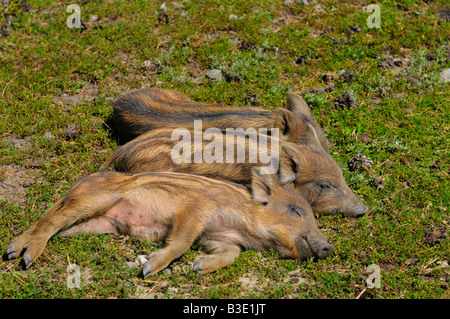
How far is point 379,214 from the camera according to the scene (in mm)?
5730

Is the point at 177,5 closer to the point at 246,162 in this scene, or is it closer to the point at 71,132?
the point at 71,132

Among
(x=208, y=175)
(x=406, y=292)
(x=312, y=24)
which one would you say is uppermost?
(x=312, y=24)

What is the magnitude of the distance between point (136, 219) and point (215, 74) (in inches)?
128

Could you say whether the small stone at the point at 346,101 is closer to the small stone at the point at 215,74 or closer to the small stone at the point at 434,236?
the small stone at the point at 215,74

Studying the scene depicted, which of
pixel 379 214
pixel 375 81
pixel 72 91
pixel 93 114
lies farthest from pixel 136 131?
pixel 375 81

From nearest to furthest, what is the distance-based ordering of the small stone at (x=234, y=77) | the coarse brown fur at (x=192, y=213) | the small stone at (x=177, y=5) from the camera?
the coarse brown fur at (x=192, y=213) → the small stone at (x=234, y=77) → the small stone at (x=177, y=5)

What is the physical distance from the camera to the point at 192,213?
5.25 m

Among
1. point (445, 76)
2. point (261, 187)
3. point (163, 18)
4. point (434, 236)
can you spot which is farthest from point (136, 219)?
point (445, 76)

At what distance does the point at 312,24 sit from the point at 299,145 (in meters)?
3.53

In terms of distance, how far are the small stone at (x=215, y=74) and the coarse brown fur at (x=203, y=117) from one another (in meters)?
1.13

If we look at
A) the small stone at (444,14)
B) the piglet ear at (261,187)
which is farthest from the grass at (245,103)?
the piglet ear at (261,187)

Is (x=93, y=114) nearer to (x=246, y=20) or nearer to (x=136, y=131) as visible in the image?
(x=136, y=131)

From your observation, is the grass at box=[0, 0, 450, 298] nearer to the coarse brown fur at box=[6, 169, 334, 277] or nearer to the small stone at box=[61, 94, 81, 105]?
the small stone at box=[61, 94, 81, 105]

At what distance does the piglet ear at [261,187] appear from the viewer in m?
5.43
